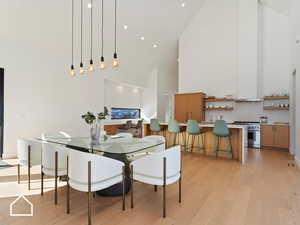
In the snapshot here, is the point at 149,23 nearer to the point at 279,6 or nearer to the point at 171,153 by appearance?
the point at 279,6

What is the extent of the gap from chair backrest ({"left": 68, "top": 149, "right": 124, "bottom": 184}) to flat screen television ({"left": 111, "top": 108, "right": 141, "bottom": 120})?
19.5 feet

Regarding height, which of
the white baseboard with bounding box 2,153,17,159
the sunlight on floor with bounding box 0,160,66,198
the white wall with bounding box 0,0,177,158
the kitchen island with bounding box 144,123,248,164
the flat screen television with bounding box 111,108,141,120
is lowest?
the sunlight on floor with bounding box 0,160,66,198

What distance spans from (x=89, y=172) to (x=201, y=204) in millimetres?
1480

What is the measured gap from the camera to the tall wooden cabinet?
22.7 ft

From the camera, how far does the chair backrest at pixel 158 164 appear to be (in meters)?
2.01

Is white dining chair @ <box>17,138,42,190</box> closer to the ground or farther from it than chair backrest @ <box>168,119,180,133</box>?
closer to the ground

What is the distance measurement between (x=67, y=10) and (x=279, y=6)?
6.76 m

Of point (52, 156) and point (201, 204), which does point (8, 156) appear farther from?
point (201, 204)

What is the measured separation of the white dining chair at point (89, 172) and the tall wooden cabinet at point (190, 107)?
545cm

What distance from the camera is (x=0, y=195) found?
Answer: 8.27 ft

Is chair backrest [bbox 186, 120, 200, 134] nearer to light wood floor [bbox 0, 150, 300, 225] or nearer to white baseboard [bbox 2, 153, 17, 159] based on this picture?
light wood floor [bbox 0, 150, 300, 225]

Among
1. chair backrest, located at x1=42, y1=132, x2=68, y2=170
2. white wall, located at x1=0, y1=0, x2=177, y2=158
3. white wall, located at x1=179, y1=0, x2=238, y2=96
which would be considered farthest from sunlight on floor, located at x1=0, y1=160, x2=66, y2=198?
white wall, located at x1=179, y1=0, x2=238, y2=96

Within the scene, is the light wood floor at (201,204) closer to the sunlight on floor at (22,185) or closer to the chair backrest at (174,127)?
the sunlight on floor at (22,185)

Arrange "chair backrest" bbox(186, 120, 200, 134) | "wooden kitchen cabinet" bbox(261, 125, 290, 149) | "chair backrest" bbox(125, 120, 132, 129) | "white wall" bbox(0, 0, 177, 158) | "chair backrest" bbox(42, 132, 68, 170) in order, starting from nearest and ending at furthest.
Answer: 1. "chair backrest" bbox(42, 132, 68, 170)
2. "white wall" bbox(0, 0, 177, 158)
3. "chair backrest" bbox(186, 120, 200, 134)
4. "wooden kitchen cabinet" bbox(261, 125, 290, 149)
5. "chair backrest" bbox(125, 120, 132, 129)
